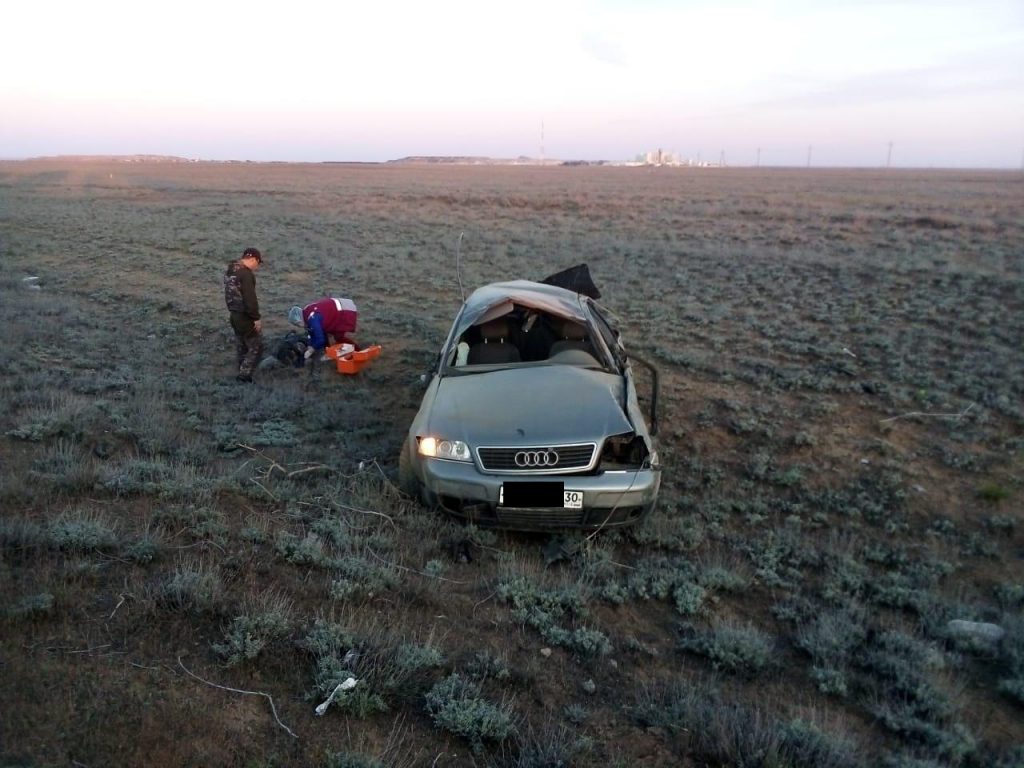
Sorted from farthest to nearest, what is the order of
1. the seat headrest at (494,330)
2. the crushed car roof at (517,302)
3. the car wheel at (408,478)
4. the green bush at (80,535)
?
the seat headrest at (494,330) < the crushed car roof at (517,302) < the car wheel at (408,478) < the green bush at (80,535)

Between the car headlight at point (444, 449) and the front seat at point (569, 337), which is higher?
the front seat at point (569, 337)

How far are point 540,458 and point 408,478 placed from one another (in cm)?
116

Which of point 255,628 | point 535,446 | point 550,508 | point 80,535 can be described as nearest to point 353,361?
point 535,446

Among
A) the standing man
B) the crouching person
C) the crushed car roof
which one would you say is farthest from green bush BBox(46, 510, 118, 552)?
the crouching person

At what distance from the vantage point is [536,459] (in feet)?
16.3

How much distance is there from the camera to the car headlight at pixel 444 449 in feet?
16.7

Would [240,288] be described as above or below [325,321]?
above

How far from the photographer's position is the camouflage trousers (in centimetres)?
948

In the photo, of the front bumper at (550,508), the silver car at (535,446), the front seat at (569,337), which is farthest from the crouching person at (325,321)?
the front bumper at (550,508)

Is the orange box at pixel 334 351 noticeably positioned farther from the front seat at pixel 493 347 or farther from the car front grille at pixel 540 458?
the car front grille at pixel 540 458

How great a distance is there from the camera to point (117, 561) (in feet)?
13.2

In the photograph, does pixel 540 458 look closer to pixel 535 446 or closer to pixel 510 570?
pixel 535 446

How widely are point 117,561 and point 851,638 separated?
4.09m

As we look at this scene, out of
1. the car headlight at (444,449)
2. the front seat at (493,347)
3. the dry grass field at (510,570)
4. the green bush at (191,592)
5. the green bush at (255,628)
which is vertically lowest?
the dry grass field at (510,570)
